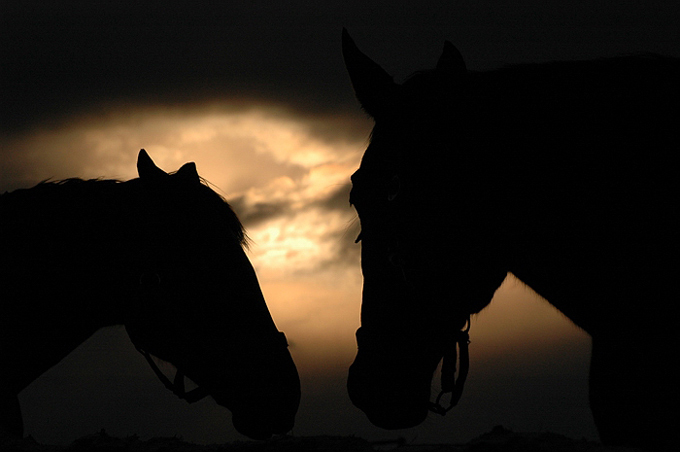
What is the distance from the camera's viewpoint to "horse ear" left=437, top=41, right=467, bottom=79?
2859mm

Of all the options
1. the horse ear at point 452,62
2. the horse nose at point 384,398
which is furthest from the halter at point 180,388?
the horse ear at point 452,62

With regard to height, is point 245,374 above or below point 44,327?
below

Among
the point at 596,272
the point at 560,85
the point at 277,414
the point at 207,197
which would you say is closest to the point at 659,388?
the point at 596,272

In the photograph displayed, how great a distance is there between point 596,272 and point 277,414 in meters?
2.91

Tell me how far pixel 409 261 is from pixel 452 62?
3.62ft

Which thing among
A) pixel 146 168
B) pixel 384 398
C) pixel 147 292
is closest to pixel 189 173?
pixel 146 168

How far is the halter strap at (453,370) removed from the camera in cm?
318

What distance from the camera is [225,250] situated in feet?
15.8

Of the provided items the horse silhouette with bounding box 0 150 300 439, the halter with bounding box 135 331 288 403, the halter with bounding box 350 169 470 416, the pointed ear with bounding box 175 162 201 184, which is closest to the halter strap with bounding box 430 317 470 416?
the halter with bounding box 350 169 470 416

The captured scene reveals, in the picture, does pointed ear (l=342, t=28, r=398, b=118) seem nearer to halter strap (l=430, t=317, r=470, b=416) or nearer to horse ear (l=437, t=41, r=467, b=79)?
horse ear (l=437, t=41, r=467, b=79)

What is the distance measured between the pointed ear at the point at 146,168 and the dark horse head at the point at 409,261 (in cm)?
268

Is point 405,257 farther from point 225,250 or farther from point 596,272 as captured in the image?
point 225,250

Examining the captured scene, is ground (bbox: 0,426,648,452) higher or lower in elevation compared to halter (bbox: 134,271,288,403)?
lower

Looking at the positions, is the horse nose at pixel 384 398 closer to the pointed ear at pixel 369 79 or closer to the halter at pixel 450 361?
the halter at pixel 450 361
